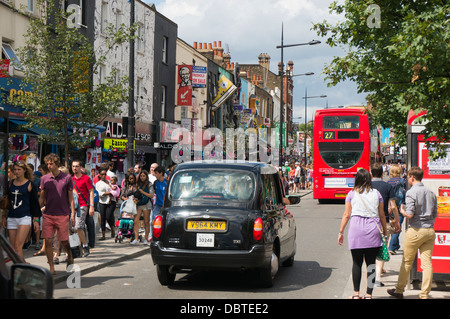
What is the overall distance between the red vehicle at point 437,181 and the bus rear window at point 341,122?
17632 millimetres

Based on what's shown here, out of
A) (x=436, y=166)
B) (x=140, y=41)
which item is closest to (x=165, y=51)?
(x=140, y=41)

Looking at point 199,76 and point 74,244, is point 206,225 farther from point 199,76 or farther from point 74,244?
point 199,76

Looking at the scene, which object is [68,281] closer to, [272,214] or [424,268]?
[272,214]

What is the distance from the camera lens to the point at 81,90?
54.3 feet

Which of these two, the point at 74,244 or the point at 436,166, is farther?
the point at 74,244

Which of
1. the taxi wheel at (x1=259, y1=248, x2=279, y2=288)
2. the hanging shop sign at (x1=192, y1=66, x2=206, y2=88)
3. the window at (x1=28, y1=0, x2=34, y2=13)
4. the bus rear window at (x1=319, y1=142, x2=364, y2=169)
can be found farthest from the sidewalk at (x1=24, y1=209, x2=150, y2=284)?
the hanging shop sign at (x1=192, y1=66, x2=206, y2=88)

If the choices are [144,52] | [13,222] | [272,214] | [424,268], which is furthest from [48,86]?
[144,52]

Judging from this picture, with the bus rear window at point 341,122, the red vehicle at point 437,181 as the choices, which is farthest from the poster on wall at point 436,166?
the bus rear window at point 341,122

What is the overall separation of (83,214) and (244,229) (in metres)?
4.59

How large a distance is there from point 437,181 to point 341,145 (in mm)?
17928

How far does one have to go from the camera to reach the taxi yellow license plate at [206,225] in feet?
28.1

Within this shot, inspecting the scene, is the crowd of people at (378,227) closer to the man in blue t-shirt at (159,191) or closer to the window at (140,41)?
the man in blue t-shirt at (159,191)

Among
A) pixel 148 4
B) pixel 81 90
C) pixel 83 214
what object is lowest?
pixel 83 214

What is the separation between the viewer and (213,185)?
901 centimetres
